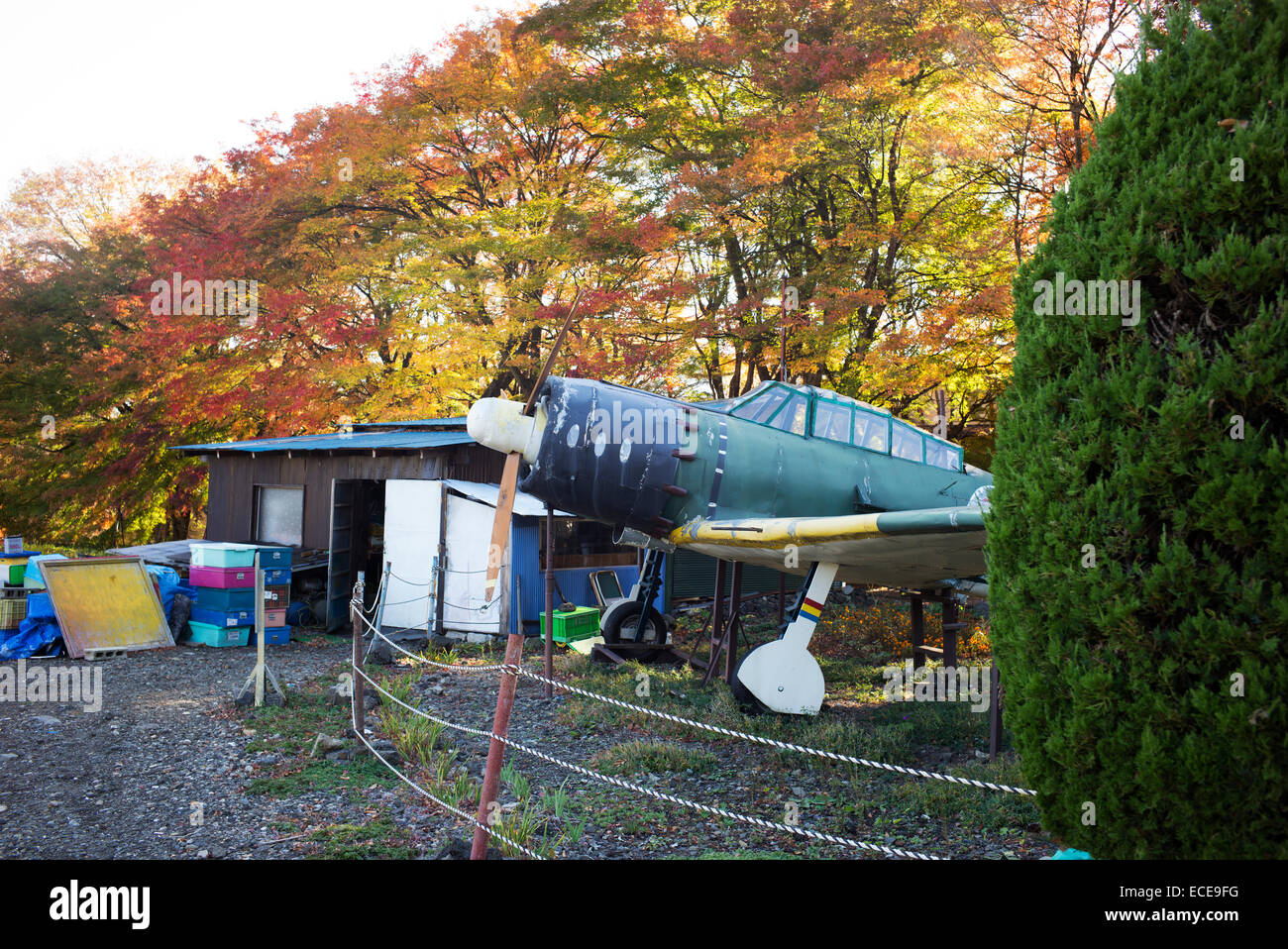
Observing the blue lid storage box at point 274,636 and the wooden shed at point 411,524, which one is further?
the wooden shed at point 411,524

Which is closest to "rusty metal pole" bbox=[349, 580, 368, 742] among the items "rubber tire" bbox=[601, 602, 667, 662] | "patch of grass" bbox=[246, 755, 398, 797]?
"patch of grass" bbox=[246, 755, 398, 797]

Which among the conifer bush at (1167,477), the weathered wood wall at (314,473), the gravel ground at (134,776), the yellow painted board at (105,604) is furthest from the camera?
the weathered wood wall at (314,473)

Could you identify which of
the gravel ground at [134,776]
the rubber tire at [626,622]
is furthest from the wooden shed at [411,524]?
the gravel ground at [134,776]

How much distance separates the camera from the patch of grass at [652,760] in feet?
19.7

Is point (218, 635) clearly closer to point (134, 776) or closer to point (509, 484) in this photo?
point (134, 776)

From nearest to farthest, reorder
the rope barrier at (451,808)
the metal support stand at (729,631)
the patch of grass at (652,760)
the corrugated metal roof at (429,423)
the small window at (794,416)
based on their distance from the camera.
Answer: the rope barrier at (451,808) < the patch of grass at (652,760) < the metal support stand at (729,631) < the small window at (794,416) < the corrugated metal roof at (429,423)

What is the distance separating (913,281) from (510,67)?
8.99 m

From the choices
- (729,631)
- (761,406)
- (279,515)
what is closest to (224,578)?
(279,515)

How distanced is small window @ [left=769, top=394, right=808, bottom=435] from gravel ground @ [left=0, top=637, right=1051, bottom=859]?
322 centimetres

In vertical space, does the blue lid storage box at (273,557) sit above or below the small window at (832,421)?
below

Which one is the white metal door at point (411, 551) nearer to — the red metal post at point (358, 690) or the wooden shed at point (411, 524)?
the wooden shed at point (411, 524)

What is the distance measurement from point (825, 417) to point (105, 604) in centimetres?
957

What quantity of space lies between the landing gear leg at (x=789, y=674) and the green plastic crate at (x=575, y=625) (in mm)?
4660

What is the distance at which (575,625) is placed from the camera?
37.2 feet
